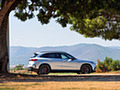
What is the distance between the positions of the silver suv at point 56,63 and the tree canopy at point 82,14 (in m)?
3.13

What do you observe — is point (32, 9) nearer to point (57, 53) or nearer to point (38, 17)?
point (38, 17)

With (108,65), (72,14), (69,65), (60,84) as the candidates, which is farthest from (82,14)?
(108,65)

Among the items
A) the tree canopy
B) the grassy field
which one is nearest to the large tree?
the tree canopy

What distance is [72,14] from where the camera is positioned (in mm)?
22531

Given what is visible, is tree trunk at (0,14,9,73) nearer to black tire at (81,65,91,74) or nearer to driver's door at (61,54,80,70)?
driver's door at (61,54,80,70)

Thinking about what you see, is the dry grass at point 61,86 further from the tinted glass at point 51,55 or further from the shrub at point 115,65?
the shrub at point 115,65

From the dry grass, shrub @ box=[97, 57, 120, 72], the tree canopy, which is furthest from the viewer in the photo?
shrub @ box=[97, 57, 120, 72]

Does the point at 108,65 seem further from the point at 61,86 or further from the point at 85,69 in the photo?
the point at 61,86

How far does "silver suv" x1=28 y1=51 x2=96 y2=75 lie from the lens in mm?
23844

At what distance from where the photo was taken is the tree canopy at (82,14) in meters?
21.4

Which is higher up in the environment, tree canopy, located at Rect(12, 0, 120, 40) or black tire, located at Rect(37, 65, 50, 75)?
tree canopy, located at Rect(12, 0, 120, 40)

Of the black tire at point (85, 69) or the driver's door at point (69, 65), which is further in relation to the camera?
the black tire at point (85, 69)

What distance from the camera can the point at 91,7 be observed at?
69.4 ft

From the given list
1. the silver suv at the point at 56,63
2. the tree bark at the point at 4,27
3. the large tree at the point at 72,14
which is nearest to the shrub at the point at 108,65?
the large tree at the point at 72,14
